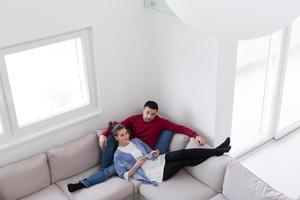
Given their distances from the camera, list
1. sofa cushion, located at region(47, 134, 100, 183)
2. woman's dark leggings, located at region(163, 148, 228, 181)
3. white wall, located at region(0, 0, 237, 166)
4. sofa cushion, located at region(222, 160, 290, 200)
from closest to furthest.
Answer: sofa cushion, located at region(222, 160, 290, 200) → white wall, located at region(0, 0, 237, 166) → woman's dark leggings, located at region(163, 148, 228, 181) → sofa cushion, located at region(47, 134, 100, 183)

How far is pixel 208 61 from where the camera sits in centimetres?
385

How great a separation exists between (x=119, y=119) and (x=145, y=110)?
517 millimetres

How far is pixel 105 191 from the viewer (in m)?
3.77

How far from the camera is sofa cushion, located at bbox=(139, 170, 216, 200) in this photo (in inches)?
144

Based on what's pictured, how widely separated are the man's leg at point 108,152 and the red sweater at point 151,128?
11cm

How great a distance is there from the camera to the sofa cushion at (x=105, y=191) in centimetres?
373

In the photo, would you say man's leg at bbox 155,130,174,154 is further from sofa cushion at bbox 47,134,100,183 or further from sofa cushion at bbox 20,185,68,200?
sofa cushion at bbox 20,185,68,200

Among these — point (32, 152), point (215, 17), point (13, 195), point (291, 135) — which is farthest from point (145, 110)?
point (215, 17)

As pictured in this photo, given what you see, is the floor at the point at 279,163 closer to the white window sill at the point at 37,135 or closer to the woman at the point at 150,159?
the woman at the point at 150,159

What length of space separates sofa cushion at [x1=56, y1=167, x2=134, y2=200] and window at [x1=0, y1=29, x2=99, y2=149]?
70 centimetres

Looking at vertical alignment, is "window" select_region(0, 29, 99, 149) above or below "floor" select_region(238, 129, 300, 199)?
above

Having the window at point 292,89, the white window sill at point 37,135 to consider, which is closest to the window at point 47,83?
the white window sill at point 37,135

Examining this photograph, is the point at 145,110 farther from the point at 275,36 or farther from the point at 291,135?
the point at 291,135

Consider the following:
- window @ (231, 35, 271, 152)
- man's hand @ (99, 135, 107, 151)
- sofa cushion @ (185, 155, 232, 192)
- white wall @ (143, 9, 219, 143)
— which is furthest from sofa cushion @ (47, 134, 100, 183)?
window @ (231, 35, 271, 152)
